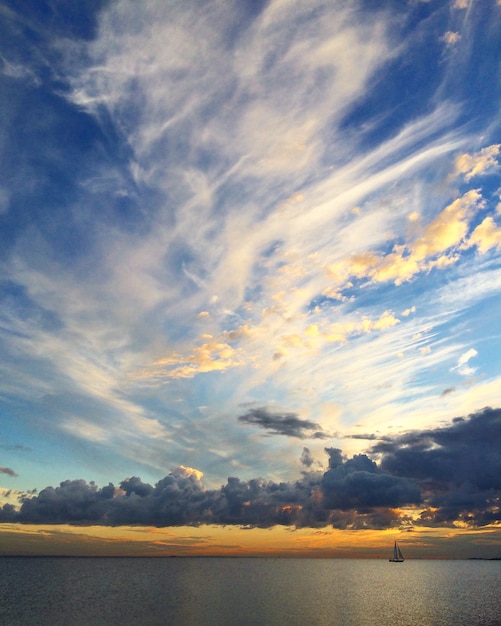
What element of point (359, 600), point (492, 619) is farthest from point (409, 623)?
point (359, 600)

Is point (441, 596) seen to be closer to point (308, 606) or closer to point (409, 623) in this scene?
point (308, 606)

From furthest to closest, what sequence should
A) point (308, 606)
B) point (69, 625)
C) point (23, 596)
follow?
point (23, 596) → point (308, 606) → point (69, 625)

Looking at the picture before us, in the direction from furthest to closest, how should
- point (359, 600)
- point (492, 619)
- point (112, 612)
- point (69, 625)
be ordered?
point (359, 600) → point (112, 612) → point (492, 619) → point (69, 625)

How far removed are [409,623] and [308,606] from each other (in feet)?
126

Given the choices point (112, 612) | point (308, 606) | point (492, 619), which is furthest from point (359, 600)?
point (112, 612)

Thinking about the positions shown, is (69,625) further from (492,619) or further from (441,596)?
(441,596)

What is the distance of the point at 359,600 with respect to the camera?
165000 millimetres

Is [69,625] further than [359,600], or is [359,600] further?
[359,600]

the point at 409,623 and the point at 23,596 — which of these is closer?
the point at 409,623

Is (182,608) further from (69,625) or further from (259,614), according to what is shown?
(69,625)

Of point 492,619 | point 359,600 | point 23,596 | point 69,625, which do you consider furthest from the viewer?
point 23,596

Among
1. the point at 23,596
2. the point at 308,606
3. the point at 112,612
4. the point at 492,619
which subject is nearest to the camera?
the point at 492,619

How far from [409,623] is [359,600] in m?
60.1

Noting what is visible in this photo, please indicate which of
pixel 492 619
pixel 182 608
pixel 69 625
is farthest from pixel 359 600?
pixel 69 625
